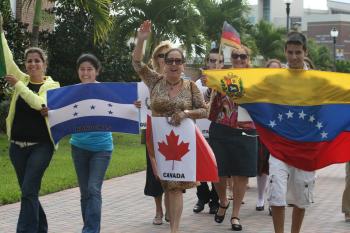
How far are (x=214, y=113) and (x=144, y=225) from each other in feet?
5.01

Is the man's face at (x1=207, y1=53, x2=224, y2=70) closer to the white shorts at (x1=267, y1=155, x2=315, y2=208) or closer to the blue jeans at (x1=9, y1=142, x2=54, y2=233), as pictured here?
the white shorts at (x1=267, y1=155, x2=315, y2=208)

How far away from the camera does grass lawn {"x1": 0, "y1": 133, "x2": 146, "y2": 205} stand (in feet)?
34.0

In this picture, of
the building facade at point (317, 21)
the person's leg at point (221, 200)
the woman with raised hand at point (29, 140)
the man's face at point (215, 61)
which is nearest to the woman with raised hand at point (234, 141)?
the person's leg at point (221, 200)

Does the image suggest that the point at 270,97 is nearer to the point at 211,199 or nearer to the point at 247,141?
the point at 247,141

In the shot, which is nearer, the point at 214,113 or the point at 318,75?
the point at 318,75

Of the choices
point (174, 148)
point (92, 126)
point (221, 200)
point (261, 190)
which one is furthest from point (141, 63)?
point (261, 190)

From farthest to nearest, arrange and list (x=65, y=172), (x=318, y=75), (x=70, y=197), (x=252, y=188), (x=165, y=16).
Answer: (x=165, y=16), (x=65, y=172), (x=252, y=188), (x=70, y=197), (x=318, y=75)

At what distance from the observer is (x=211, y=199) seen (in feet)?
Result: 29.4

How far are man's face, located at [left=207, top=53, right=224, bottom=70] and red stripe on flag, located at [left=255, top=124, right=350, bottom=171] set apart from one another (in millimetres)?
2081

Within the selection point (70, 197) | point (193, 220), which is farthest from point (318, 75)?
point (70, 197)

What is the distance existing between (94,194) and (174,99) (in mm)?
1201

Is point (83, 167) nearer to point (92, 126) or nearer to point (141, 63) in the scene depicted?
point (92, 126)

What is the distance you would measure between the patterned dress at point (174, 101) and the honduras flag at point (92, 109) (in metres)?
0.30

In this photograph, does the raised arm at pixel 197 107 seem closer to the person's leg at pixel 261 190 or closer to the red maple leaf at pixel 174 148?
the red maple leaf at pixel 174 148
